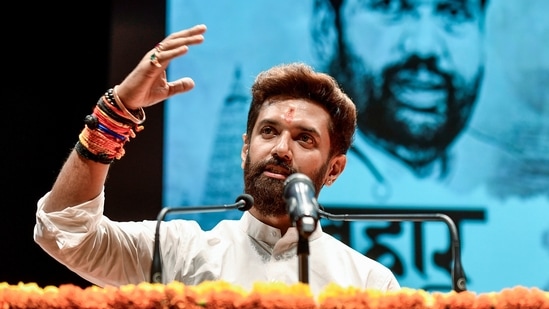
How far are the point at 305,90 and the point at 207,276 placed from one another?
2.35 ft

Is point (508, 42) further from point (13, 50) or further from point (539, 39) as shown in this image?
point (13, 50)

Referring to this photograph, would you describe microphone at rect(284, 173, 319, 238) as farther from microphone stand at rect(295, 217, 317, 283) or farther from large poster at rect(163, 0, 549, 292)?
large poster at rect(163, 0, 549, 292)

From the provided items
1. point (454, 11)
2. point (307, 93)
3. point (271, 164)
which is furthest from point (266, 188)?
point (454, 11)

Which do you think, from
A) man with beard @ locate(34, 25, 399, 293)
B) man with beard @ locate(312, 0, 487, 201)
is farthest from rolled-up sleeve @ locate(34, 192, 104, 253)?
man with beard @ locate(312, 0, 487, 201)

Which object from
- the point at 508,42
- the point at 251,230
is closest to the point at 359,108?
the point at 508,42

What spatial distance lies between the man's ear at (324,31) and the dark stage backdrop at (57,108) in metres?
0.79

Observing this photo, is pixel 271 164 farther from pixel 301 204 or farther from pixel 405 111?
pixel 405 111

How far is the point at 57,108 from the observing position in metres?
3.45

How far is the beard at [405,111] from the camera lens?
3777mm

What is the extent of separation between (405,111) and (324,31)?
58 centimetres

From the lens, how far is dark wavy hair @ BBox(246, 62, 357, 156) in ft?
8.42

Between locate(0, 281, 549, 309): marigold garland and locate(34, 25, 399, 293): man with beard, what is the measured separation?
56 centimetres

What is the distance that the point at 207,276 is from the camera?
2338 mm

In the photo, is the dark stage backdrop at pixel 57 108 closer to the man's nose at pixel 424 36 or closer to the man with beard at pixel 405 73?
the man with beard at pixel 405 73
